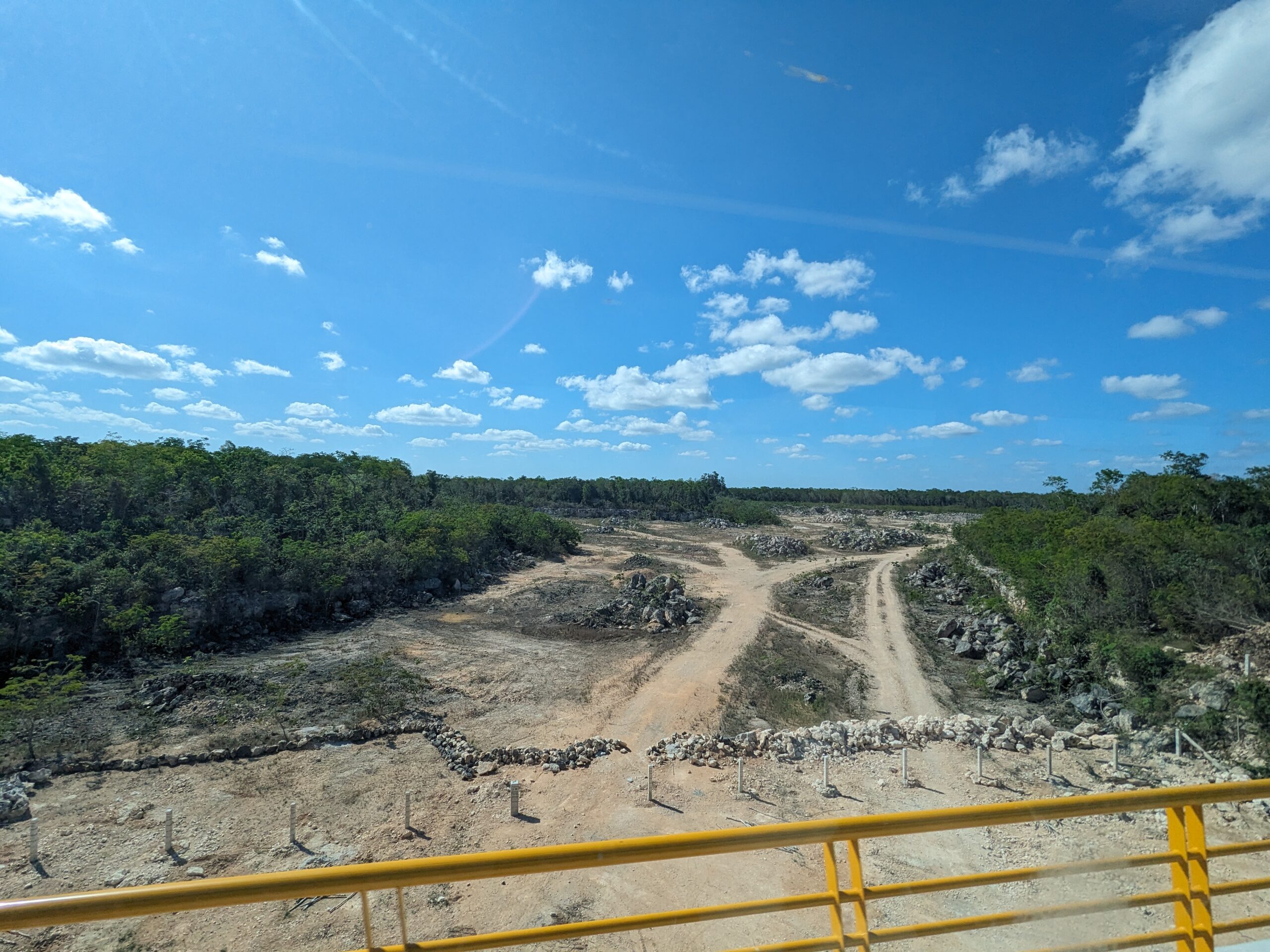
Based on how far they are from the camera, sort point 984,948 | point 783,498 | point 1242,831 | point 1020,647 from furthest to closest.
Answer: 1. point 783,498
2. point 1020,647
3. point 1242,831
4. point 984,948

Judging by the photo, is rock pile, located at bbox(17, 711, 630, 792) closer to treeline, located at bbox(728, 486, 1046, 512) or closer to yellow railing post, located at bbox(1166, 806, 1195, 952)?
yellow railing post, located at bbox(1166, 806, 1195, 952)

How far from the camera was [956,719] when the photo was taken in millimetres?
12852

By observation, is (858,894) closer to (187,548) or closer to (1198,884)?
(1198,884)

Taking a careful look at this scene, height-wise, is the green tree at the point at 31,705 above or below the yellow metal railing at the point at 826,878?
below

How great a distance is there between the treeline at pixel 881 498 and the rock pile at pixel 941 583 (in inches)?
3008

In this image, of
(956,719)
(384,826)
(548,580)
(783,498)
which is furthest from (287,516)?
(783,498)

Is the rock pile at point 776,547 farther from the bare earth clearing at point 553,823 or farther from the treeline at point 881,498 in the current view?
the treeline at point 881,498

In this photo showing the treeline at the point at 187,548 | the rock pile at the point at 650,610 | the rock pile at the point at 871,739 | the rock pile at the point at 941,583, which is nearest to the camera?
the rock pile at the point at 871,739

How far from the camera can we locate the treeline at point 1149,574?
15.5 meters

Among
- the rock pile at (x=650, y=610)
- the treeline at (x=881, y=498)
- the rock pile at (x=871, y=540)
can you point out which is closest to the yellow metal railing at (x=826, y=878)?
the rock pile at (x=650, y=610)

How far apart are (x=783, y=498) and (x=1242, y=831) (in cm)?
11858

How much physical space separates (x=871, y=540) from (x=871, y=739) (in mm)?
39819

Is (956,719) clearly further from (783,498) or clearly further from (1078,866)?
(783,498)

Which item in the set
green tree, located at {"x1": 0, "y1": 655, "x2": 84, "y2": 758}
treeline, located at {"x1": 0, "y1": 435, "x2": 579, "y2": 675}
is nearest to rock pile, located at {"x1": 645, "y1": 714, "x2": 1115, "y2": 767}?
green tree, located at {"x1": 0, "y1": 655, "x2": 84, "y2": 758}
